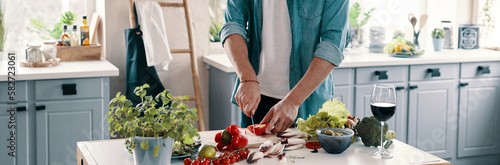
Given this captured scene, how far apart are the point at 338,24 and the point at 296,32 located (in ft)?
0.63

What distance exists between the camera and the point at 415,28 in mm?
4945

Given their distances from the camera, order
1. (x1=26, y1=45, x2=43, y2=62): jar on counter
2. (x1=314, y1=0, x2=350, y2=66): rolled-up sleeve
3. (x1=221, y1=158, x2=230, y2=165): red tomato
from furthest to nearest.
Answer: (x1=26, y1=45, x2=43, y2=62): jar on counter, (x1=314, y1=0, x2=350, y2=66): rolled-up sleeve, (x1=221, y1=158, x2=230, y2=165): red tomato

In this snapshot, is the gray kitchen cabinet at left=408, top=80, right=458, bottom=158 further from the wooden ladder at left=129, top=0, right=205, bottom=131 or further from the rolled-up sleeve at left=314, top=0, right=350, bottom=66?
the rolled-up sleeve at left=314, top=0, right=350, bottom=66

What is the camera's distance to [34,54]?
3.55m

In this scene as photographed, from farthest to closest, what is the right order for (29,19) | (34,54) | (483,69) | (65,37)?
(483,69) → (29,19) → (65,37) → (34,54)

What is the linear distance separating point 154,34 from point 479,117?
2.53 metres

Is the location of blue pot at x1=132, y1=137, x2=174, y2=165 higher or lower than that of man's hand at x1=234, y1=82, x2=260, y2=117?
lower

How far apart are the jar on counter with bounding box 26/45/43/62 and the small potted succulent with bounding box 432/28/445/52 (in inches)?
119

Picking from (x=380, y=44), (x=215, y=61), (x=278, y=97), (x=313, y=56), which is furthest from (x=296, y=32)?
(x=380, y=44)

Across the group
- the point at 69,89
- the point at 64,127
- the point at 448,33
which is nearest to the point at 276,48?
the point at 69,89

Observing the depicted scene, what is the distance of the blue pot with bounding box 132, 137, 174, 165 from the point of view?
1536mm

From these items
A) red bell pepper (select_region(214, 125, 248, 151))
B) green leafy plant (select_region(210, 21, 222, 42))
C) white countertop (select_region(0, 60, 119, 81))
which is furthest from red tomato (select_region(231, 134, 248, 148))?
green leafy plant (select_region(210, 21, 222, 42))

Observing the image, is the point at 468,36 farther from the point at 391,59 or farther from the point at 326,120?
the point at 326,120

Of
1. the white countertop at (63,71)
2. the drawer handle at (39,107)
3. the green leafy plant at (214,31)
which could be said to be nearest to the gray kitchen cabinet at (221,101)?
the green leafy plant at (214,31)
